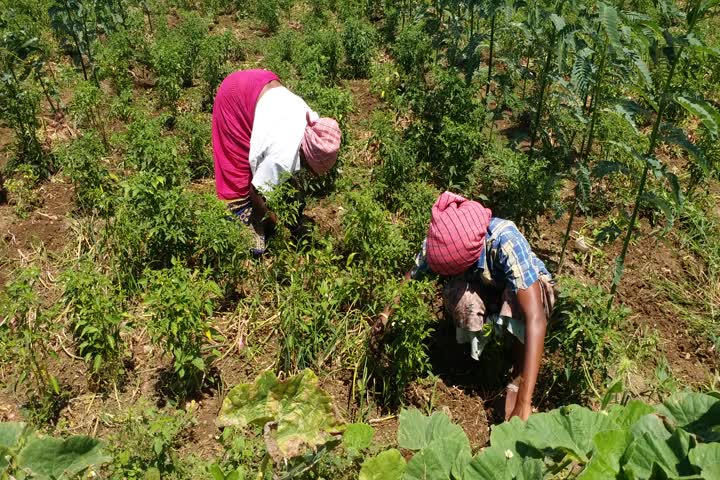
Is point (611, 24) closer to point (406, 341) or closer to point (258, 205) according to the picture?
point (406, 341)

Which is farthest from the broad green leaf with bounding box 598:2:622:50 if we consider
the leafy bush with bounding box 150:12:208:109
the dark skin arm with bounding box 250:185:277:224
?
the leafy bush with bounding box 150:12:208:109

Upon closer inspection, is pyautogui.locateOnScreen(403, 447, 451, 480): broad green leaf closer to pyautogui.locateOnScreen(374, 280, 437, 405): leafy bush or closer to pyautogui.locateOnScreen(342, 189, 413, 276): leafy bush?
pyautogui.locateOnScreen(374, 280, 437, 405): leafy bush

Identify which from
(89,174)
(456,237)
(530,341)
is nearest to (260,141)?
(89,174)

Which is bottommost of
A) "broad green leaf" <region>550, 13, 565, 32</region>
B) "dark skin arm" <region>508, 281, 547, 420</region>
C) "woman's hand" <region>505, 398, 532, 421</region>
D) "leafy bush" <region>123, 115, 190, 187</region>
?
"woman's hand" <region>505, 398, 532, 421</region>

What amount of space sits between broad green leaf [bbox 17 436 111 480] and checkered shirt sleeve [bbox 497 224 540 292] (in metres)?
2.01

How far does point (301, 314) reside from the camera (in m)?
3.78

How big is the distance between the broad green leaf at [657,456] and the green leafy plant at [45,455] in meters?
1.64

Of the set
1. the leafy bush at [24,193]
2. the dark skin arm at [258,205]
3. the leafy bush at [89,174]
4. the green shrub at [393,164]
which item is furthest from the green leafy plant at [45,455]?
the leafy bush at [24,193]

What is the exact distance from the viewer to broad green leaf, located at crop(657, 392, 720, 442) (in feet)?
6.26

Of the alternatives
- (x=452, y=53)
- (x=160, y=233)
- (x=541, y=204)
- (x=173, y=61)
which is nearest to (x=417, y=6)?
(x=452, y=53)

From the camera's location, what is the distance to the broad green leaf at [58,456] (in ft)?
6.58

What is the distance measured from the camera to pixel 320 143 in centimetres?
405

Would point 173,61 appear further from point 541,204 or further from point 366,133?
point 541,204

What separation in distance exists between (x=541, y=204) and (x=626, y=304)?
0.88 metres
